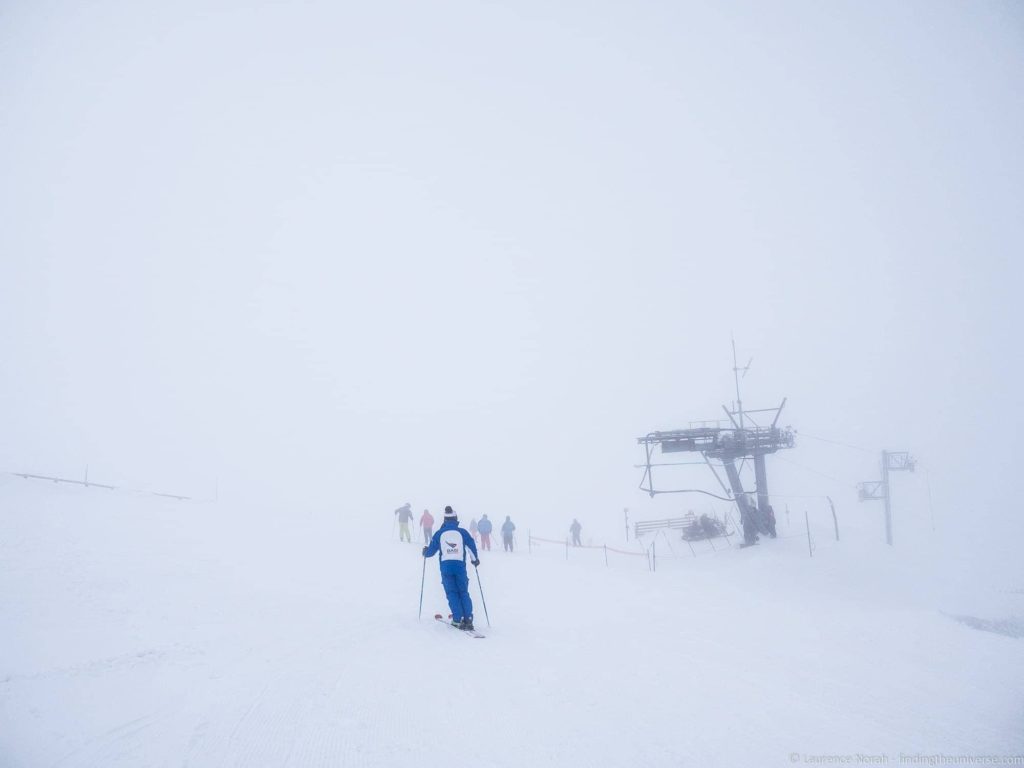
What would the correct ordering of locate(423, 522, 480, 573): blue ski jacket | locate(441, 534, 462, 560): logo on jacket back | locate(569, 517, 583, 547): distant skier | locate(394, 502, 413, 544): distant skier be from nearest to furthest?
locate(423, 522, 480, 573): blue ski jacket < locate(441, 534, 462, 560): logo on jacket back < locate(394, 502, 413, 544): distant skier < locate(569, 517, 583, 547): distant skier

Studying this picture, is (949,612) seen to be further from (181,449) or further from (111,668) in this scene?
(181,449)

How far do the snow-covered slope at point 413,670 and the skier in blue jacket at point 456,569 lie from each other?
582 mm

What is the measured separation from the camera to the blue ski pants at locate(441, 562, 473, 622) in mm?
9445

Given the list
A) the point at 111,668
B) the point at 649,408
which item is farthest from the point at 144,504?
the point at 649,408

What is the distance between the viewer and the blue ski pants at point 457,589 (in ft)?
31.0

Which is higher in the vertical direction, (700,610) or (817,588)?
(700,610)

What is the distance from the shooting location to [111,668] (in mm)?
6145

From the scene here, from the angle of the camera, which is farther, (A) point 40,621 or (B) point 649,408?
(B) point 649,408

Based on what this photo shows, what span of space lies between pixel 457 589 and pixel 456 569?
0.42m

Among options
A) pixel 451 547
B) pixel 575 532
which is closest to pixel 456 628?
pixel 451 547

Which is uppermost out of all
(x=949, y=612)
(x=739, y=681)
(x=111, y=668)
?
(x=111, y=668)

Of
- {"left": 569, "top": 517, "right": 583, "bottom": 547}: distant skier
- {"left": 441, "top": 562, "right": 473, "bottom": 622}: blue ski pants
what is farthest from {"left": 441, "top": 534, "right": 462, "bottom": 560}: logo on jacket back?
{"left": 569, "top": 517, "right": 583, "bottom": 547}: distant skier

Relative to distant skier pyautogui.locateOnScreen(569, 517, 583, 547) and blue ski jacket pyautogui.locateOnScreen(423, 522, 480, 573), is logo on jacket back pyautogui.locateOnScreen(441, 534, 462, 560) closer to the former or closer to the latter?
blue ski jacket pyautogui.locateOnScreen(423, 522, 480, 573)

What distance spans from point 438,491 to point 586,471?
1824 inches
